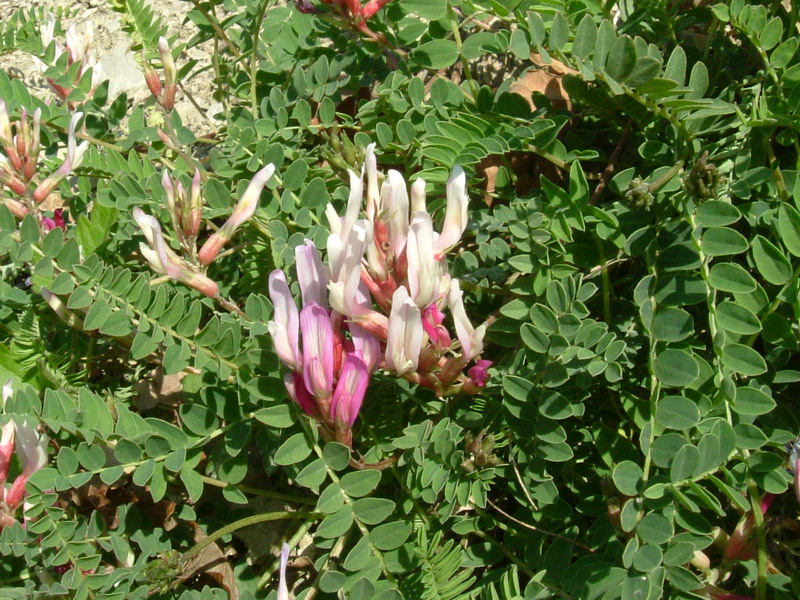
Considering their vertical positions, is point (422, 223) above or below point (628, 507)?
above

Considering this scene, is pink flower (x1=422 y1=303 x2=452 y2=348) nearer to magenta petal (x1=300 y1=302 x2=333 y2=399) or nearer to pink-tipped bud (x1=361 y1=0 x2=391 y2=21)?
magenta petal (x1=300 y1=302 x2=333 y2=399)

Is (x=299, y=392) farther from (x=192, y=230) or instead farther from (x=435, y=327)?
(x=192, y=230)

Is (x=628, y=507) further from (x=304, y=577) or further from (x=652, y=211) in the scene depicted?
(x=304, y=577)

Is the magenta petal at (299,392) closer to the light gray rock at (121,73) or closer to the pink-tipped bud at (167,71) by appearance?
the pink-tipped bud at (167,71)

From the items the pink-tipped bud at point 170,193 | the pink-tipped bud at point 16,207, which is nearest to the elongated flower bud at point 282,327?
the pink-tipped bud at point 170,193

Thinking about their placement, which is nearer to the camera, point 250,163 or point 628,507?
point 628,507

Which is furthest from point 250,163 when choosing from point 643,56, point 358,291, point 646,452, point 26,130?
point 646,452
